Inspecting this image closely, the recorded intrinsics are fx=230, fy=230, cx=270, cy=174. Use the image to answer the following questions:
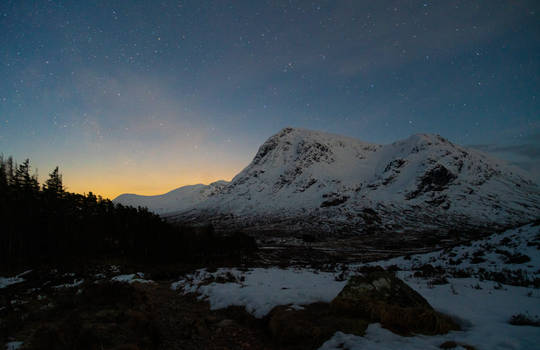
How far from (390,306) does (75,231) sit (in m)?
54.2

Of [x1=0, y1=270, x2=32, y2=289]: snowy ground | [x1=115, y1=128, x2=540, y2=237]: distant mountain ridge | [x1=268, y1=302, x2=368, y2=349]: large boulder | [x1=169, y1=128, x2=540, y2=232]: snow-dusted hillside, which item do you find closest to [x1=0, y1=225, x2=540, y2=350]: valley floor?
[x1=268, y1=302, x2=368, y2=349]: large boulder

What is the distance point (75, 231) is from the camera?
42.6 meters

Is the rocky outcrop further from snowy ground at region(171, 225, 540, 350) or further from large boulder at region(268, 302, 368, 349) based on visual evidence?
snowy ground at region(171, 225, 540, 350)

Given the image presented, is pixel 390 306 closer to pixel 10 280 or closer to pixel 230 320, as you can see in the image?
pixel 230 320

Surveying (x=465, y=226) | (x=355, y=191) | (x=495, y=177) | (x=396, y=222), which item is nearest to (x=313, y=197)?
(x=355, y=191)

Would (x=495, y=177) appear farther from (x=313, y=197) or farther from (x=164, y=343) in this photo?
(x=164, y=343)

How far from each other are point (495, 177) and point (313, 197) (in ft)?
479

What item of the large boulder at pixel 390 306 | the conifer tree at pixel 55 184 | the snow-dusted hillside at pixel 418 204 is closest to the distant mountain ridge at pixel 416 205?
the snow-dusted hillside at pixel 418 204

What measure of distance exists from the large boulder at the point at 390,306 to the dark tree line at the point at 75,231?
4159 centimetres

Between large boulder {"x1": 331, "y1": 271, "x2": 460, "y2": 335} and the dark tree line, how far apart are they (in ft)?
136

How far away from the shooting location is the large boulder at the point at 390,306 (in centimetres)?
521

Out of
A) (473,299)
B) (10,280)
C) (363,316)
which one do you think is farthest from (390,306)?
(10,280)

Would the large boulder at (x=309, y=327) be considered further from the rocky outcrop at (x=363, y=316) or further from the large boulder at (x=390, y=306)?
the large boulder at (x=390, y=306)

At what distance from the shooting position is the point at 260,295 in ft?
31.4
